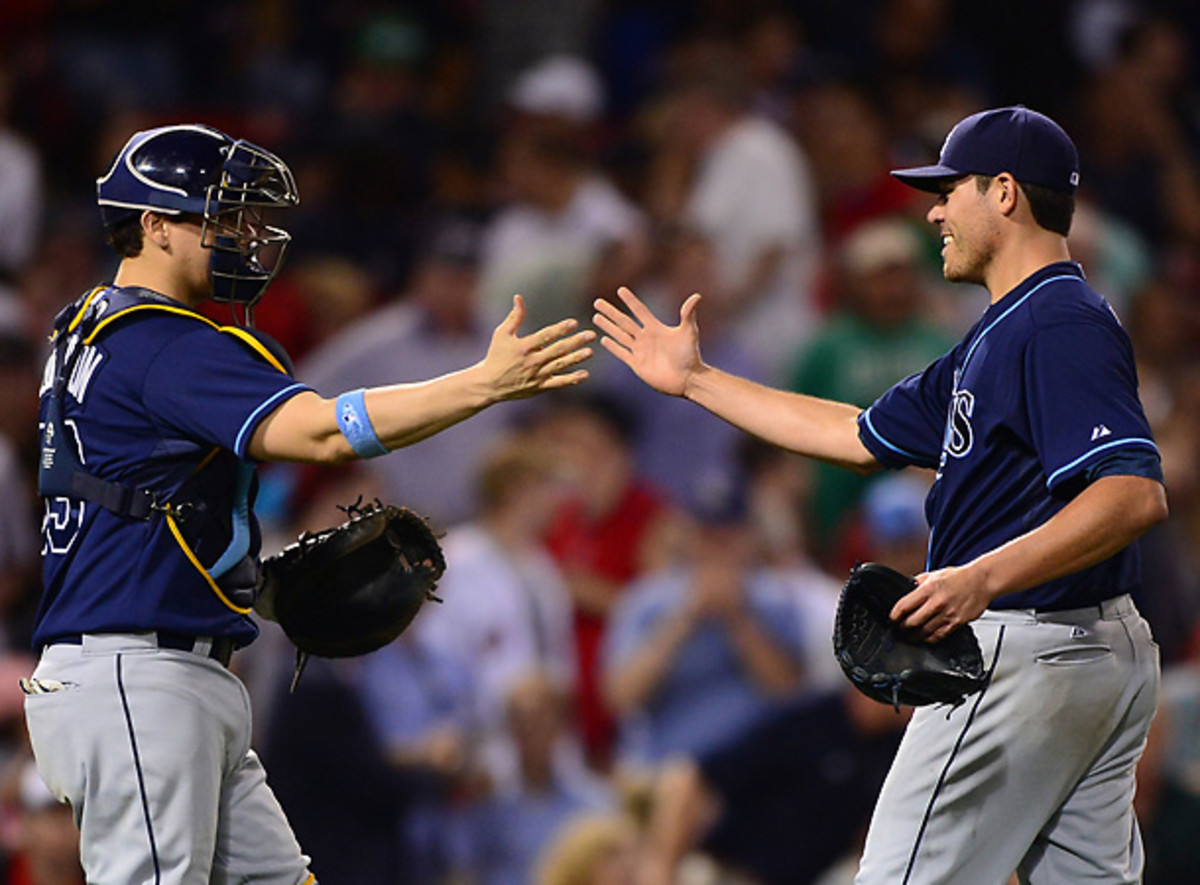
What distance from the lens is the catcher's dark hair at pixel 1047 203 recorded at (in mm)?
4281

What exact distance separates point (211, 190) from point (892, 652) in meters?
1.76

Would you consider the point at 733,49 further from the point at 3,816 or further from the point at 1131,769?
the point at 1131,769

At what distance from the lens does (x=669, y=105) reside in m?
9.94

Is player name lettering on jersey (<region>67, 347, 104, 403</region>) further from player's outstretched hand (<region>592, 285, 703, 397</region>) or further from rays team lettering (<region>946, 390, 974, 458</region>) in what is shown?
rays team lettering (<region>946, 390, 974, 458</region>)

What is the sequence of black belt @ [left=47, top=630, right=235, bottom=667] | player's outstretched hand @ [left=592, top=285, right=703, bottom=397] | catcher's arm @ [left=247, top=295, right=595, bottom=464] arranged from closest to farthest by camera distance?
1. catcher's arm @ [left=247, top=295, right=595, bottom=464]
2. black belt @ [left=47, top=630, right=235, bottom=667]
3. player's outstretched hand @ [left=592, top=285, right=703, bottom=397]

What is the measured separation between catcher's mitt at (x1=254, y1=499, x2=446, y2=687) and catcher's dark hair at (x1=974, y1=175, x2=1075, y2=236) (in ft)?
5.02

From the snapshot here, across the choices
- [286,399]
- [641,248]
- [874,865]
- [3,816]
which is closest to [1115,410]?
[874,865]

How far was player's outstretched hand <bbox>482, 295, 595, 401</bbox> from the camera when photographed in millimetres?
4133

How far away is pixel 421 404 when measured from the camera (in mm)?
4129

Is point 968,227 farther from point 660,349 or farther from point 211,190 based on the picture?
point 211,190

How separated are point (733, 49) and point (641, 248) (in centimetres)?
204

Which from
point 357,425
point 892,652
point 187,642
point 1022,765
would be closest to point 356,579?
point 187,642

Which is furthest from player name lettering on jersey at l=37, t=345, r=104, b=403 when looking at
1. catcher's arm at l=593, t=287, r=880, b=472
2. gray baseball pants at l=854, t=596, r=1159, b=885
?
gray baseball pants at l=854, t=596, r=1159, b=885

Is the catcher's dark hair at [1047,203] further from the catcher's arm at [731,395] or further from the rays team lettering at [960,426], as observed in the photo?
the catcher's arm at [731,395]
